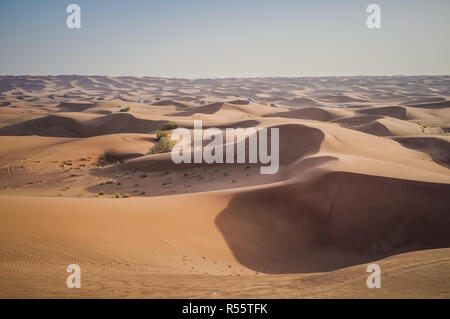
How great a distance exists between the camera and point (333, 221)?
376 inches

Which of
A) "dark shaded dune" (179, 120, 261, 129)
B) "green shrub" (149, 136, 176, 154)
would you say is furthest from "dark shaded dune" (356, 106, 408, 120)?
"green shrub" (149, 136, 176, 154)

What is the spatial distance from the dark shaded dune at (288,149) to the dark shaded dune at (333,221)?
6.48 meters

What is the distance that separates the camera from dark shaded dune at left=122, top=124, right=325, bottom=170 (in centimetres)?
1705

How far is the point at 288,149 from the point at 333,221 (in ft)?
28.5

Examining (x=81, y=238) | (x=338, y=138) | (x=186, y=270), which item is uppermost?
(x=338, y=138)

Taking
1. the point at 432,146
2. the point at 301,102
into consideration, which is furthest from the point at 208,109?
the point at 432,146

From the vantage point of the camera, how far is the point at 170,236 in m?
7.78

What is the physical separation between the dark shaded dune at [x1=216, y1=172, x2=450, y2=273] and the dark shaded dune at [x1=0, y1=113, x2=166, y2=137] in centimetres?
2800

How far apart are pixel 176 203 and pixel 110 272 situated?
4.50 metres

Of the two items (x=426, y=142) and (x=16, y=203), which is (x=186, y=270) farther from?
(x=426, y=142)

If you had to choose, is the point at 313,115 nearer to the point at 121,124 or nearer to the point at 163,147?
the point at 121,124
